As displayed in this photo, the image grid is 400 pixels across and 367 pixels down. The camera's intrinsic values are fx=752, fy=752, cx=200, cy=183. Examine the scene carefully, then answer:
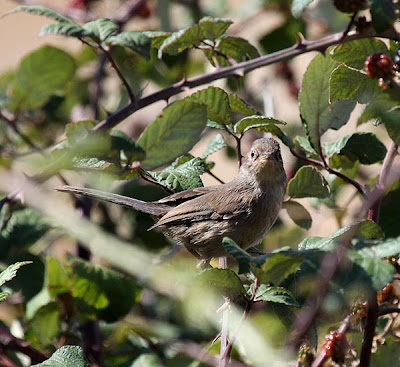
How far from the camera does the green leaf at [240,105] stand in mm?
2365

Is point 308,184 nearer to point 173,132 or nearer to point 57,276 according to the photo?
point 173,132

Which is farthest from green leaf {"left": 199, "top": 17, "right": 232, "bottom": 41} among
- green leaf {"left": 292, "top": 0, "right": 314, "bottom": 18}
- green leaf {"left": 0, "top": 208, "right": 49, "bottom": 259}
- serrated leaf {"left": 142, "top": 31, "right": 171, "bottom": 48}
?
green leaf {"left": 0, "top": 208, "right": 49, "bottom": 259}

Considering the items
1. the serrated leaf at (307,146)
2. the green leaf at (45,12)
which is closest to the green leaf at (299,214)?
the serrated leaf at (307,146)

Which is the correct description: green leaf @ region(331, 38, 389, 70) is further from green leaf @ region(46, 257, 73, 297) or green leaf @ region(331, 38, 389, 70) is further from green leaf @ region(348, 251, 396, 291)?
green leaf @ region(46, 257, 73, 297)

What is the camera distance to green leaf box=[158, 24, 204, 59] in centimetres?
235

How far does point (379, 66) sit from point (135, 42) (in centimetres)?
77

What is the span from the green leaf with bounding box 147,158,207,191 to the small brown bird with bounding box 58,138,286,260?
36 cm

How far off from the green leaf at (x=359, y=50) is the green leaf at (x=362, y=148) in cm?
25

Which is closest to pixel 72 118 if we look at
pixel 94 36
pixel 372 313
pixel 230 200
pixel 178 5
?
pixel 178 5

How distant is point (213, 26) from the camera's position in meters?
2.42

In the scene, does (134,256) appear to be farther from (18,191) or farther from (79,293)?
(18,191)

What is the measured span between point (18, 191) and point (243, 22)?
1.90 metres

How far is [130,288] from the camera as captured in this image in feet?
8.20

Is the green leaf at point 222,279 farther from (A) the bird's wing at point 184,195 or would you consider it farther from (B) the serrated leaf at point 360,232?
(A) the bird's wing at point 184,195
